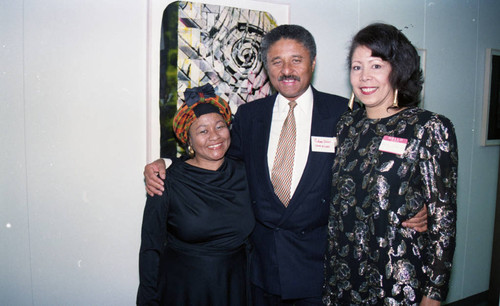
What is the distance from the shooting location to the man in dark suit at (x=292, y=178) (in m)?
1.93

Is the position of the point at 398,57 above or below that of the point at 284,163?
above

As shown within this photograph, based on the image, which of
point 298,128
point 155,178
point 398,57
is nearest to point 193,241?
point 155,178

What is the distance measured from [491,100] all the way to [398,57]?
2.97m

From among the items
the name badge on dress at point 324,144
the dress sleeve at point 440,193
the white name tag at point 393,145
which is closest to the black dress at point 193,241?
the name badge on dress at point 324,144

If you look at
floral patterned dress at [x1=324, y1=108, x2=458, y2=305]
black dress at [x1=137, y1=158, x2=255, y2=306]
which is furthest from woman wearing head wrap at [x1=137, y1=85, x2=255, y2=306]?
floral patterned dress at [x1=324, y1=108, x2=458, y2=305]

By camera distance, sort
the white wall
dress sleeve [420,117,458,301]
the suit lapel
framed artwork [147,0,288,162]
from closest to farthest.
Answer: dress sleeve [420,117,458,301], the suit lapel, the white wall, framed artwork [147,0,288,162]

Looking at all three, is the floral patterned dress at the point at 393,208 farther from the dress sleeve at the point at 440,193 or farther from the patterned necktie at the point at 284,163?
the patterned necktie at the point at 284,163

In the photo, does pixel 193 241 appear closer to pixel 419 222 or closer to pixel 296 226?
pixel 296 226

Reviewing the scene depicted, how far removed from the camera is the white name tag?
1.53 meters

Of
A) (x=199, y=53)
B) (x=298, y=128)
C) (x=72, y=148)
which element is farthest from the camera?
(x=199, y=53)

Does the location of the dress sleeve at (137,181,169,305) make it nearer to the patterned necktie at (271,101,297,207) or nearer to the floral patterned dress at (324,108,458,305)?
the patterned necktie at (271,101,297,207)

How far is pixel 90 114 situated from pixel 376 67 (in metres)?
1.76

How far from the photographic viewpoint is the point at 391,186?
5.15ft

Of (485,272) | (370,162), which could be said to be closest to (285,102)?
(370,162)
